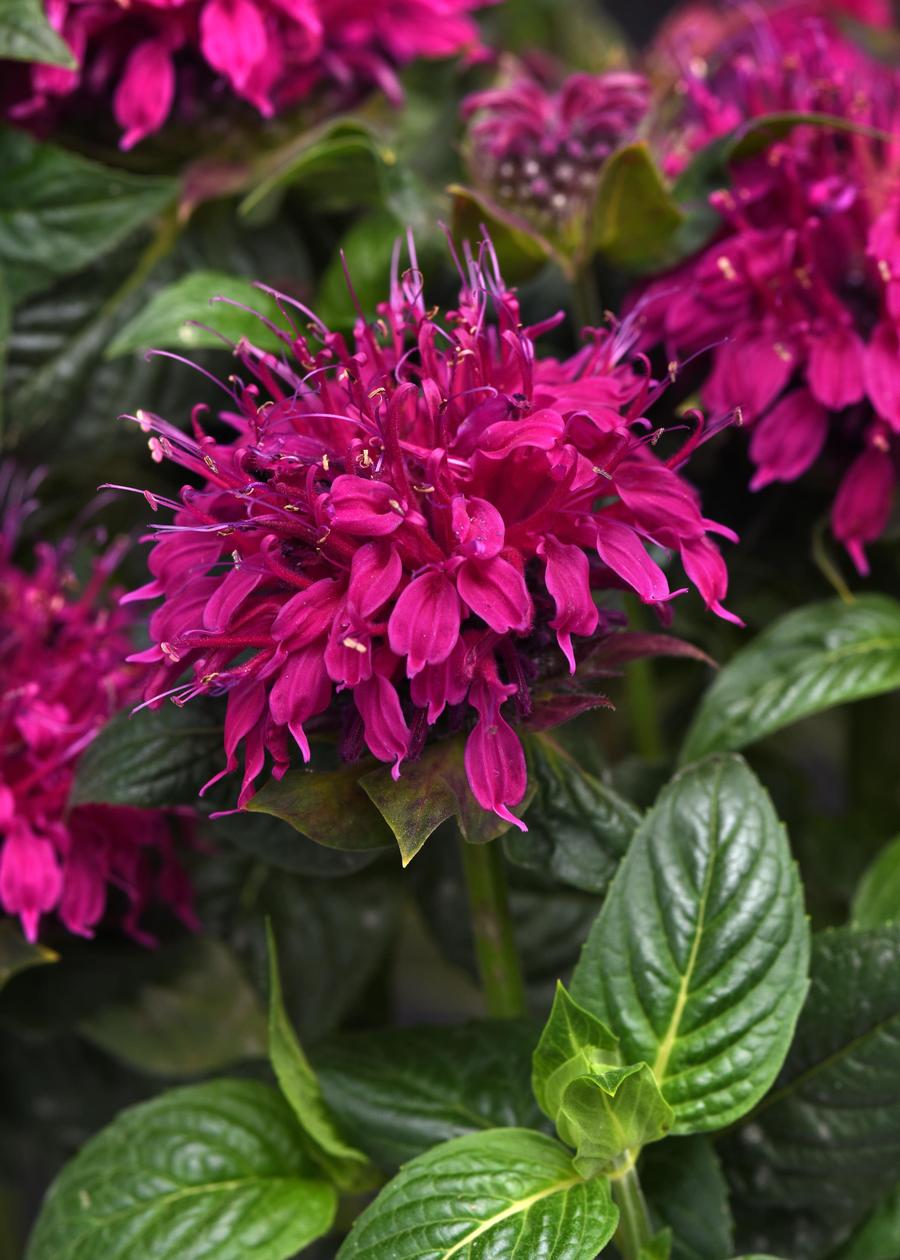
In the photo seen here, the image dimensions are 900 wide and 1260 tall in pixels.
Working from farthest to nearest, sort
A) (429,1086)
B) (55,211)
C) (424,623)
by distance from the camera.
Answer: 1. (55,211)
2. (429,1086)
3. (424,623)

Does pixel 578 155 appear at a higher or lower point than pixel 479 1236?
higher

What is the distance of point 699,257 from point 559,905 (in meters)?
0.26

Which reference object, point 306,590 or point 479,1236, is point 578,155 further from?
point 479,1236

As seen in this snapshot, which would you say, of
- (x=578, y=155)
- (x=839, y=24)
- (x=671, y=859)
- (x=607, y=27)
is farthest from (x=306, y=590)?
(x=607, y=27)

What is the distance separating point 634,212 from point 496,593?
218 millimetres

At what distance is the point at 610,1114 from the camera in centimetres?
39

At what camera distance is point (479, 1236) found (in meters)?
0.38

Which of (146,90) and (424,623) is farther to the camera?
(146,90)

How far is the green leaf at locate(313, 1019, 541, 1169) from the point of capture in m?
0.45

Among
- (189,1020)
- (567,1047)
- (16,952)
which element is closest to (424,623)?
(567,1047)

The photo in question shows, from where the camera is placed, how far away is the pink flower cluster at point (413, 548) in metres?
0.37

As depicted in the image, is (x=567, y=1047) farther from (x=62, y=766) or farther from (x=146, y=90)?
(x=146, y=90)

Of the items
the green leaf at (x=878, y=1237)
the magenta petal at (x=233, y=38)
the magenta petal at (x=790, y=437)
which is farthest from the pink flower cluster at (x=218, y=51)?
the green leaf at (x=878, y=1237)

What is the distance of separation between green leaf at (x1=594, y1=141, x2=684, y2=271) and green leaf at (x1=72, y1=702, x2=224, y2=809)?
0.23m
